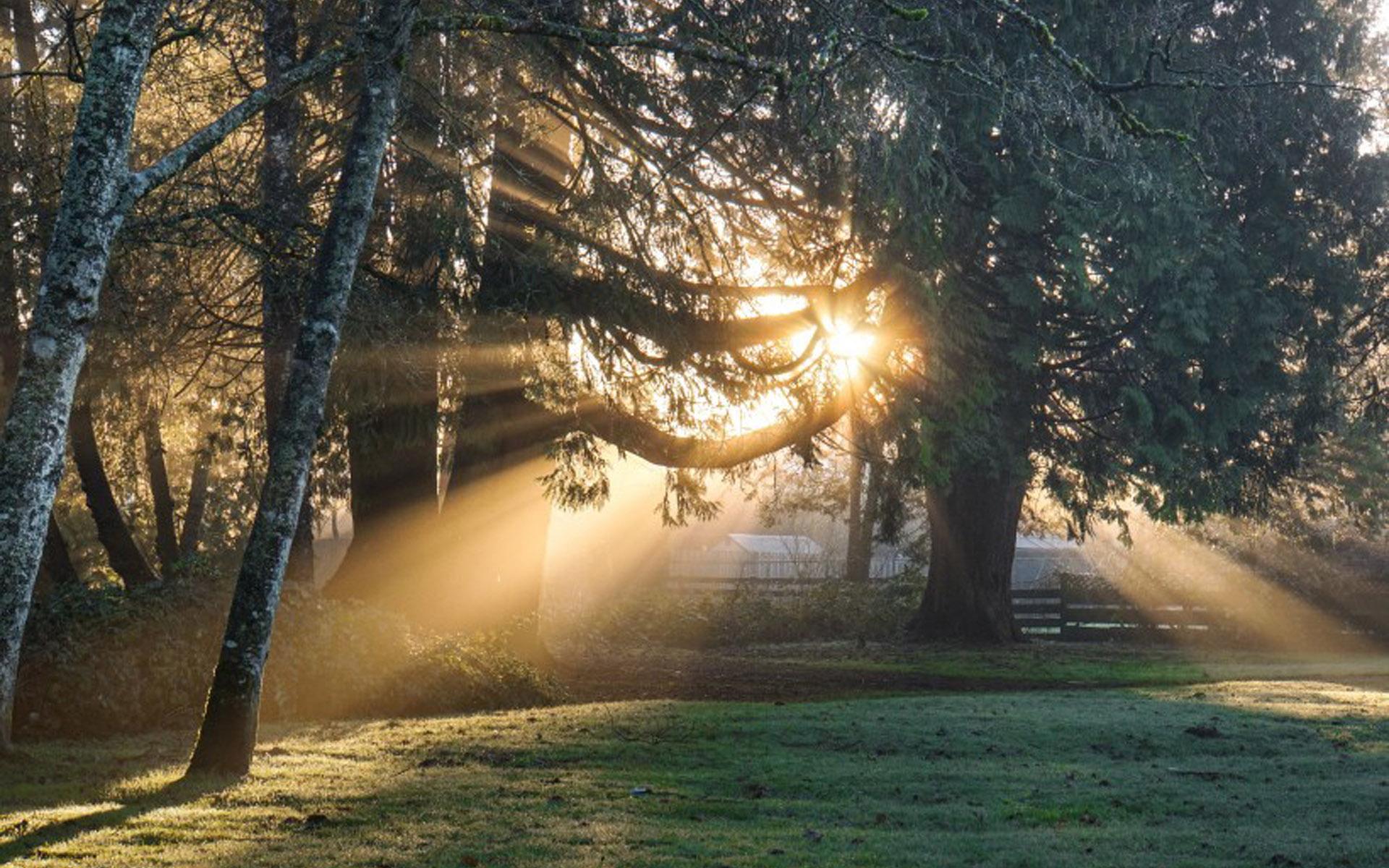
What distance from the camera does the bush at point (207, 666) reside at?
12.6m

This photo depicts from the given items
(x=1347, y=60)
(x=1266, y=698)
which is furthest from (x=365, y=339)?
(x=1347, y=60)

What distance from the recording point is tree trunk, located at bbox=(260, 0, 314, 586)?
44.8ft

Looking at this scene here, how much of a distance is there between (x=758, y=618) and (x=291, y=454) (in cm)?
2507

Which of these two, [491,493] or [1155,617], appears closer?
[491,493]

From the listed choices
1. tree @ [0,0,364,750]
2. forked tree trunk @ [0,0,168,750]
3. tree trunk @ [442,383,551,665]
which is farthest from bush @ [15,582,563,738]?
forked tree trunk @ [0,0,168,750]

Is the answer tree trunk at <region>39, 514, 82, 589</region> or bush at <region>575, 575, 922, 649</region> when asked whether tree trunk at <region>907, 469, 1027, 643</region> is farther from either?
tree trunk at <region>39, 514, 82, 589</region>

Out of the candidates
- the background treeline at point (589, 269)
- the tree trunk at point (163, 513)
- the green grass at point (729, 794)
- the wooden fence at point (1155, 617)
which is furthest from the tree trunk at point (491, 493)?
the wooden fence at point (1155, 617)

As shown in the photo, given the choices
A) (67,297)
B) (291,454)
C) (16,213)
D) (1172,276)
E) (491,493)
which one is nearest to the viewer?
(67,297)

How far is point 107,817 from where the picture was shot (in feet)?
26.4

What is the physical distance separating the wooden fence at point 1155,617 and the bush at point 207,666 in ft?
67.7

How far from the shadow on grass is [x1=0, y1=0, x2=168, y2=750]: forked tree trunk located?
4.01ft

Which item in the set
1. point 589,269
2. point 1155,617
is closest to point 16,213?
point 589,269

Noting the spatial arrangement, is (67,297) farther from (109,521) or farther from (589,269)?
(109,521)

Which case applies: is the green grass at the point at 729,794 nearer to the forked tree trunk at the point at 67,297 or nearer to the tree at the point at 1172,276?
the forked tree trunk at the point at 67,297
